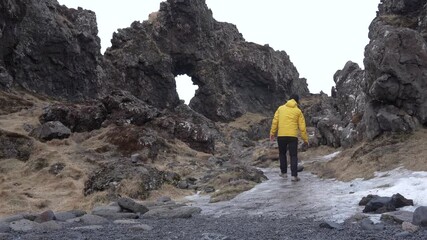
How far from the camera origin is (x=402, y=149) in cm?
1334

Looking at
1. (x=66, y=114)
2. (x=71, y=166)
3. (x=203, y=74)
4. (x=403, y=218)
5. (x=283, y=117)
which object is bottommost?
(x=403, y=218)

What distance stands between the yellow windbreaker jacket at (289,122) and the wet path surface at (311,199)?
2.49 metres

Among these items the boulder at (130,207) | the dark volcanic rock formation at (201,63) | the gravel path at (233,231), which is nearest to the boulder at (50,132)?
the boulder at (130,207)

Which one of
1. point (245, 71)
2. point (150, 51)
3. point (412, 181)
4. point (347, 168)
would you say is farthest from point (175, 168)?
point (245, 71)

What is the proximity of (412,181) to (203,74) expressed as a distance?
69.6 metres

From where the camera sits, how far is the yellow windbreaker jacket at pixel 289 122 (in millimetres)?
15023

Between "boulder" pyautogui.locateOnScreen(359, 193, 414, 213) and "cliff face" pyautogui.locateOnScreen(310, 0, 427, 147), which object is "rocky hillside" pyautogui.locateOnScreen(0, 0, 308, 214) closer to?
"boulder" pyautogui.locateOnScreen(359, 193, 414, 213)

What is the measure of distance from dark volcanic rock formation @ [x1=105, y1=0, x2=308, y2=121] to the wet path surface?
55085 mm

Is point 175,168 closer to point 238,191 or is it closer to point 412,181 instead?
point 238,191

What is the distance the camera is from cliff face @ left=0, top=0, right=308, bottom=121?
45.7 m

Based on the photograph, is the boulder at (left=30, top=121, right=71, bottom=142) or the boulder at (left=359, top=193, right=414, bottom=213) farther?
the boulder at (left=30, top=121, right=71, bottom=142)

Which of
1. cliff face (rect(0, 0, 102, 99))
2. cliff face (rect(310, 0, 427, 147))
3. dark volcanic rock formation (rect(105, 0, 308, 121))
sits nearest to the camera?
cliff face (rect(310, 0, 427, 147))

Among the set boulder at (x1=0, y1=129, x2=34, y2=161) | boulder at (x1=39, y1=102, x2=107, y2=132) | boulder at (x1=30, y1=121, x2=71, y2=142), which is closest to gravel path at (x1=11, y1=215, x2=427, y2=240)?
boulder at (x1=0, y1=129, x2=34, y2=161)

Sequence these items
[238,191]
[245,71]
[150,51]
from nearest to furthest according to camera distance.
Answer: [238,191] < [150,51] < [245,71]
